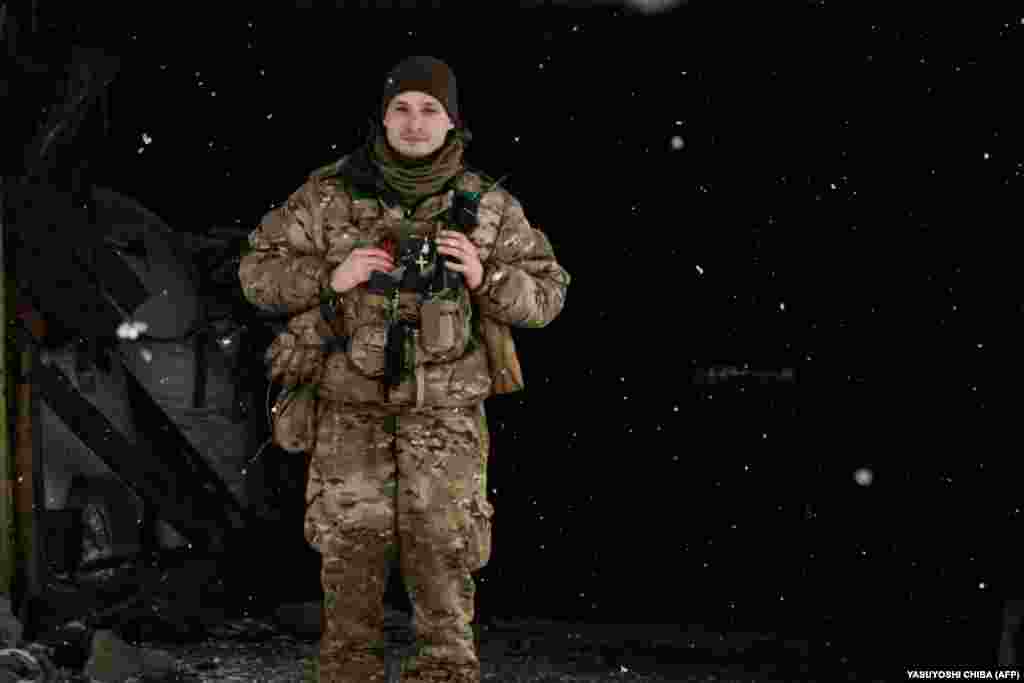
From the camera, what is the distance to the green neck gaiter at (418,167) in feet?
10.6

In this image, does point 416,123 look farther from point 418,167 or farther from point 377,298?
point 377,298

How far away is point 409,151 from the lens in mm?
3211

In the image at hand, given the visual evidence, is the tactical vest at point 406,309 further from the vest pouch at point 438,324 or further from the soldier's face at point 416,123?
the soldier's face at point 416,123

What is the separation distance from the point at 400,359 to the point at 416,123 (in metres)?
0.59

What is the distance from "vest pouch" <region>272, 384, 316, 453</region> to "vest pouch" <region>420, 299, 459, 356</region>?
1.19ft

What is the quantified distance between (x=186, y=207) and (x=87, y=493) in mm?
1601

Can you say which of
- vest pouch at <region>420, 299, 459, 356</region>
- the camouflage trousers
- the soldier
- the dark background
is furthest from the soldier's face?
the dark background

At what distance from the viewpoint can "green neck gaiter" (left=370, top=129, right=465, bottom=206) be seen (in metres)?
3.22

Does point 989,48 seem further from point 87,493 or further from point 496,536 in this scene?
point 87,493

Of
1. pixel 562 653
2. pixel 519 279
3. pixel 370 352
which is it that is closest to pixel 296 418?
pixel 370 352

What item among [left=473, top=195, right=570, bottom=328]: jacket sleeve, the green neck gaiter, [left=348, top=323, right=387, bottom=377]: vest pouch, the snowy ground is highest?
the green neck gaiter

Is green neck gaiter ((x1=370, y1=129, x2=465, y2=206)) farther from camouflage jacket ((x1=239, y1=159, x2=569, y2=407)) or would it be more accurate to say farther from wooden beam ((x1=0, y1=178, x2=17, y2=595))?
wooden beam ((x1=0, y1=178, x2=17, y2=595))

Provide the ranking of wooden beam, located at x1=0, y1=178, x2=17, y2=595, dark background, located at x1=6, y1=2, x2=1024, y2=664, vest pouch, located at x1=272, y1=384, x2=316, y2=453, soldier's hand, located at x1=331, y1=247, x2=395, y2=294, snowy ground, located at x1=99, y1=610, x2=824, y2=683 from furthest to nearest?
dark background, located at x1=6, y1=2, x2=1024, y2=664 < snowy ground, located at x1=99, y1=610, x2=824, y2=683 < wooden beam, located at x1=0, y1=178, x2=17, y2=595 < vest pouch, located at x1=272, y1=384, x2=316, y2=453 < soldier's hand, located at x1=331, y1=247, x2=395, y2=294

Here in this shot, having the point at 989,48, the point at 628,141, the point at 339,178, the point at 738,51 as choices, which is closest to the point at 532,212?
the point at 628,141
